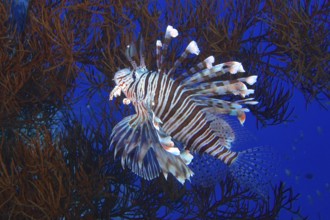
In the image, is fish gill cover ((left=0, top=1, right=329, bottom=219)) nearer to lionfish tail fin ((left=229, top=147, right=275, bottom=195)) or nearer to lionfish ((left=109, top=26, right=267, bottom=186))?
lionfish tail fin ((left=229, top=147, right=275, bottom=195))

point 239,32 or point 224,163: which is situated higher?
point 239,32

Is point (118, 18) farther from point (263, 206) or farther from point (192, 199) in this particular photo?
point (263, 206)

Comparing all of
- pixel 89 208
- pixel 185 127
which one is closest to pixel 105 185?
pixel 89 208

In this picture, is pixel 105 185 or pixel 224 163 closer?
pixel 224 163

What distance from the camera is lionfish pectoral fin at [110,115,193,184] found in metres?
2.68

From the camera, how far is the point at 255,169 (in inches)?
127

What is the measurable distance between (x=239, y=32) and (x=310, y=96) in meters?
1.38

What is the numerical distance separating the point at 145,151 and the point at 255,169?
3.63ft

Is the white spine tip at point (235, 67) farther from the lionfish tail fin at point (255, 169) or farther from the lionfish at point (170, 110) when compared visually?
the lionfish tail fin at point (255, 169)

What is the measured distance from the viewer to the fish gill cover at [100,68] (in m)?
3.77

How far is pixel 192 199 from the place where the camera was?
4.97m

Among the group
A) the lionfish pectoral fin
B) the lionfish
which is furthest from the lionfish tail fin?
the lionfish pectoral fin

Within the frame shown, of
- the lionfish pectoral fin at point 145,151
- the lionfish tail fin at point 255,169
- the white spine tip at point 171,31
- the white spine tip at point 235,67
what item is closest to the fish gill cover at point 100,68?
the lionfish tail fin at point 255,169

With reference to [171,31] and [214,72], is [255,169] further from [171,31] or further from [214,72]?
[171,31]
